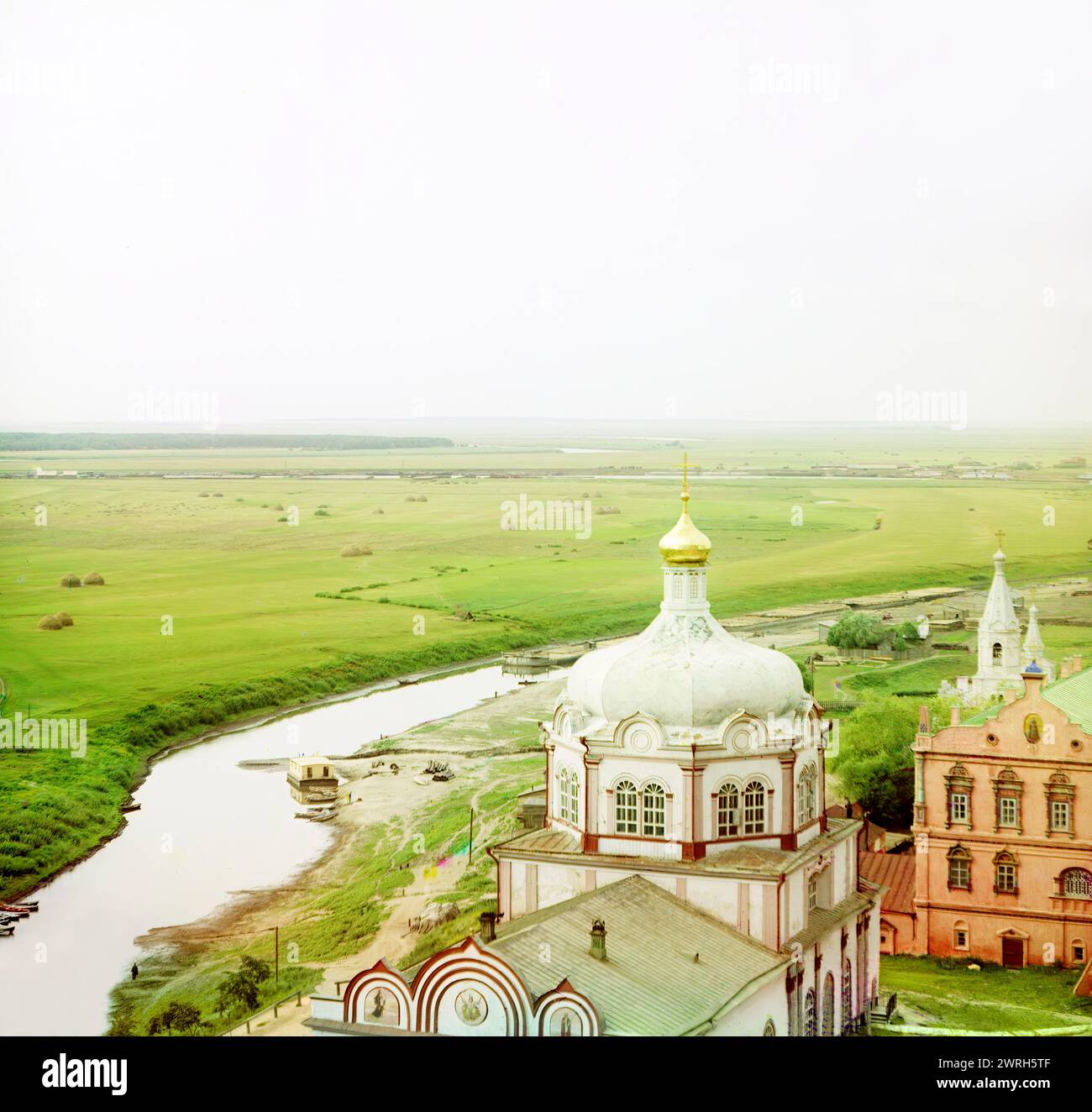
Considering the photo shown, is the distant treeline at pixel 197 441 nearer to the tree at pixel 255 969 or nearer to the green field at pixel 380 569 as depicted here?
the green field at pixel 380 569

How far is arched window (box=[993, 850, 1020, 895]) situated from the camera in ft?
50.2

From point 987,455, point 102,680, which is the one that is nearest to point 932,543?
point 987,455

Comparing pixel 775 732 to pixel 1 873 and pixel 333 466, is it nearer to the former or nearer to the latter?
pixel 1 873

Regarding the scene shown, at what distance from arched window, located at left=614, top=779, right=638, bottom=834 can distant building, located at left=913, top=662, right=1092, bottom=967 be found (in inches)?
159

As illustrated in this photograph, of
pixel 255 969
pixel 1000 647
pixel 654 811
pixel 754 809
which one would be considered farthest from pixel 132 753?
pixel 1000 647

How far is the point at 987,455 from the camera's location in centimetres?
1909

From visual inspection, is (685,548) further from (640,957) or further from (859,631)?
(859,631)

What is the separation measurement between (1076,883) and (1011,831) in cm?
70

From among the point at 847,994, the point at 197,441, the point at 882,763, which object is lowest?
the point at 847,994

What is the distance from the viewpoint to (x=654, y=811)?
12.3 metres

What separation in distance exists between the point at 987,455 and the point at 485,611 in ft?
19.6

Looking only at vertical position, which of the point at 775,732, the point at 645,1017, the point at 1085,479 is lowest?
the point at 645,1017

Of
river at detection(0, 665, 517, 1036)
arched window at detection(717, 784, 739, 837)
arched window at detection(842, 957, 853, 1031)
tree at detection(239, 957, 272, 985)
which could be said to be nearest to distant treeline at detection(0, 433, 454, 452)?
river at detection(0, 665, 517, 1036)

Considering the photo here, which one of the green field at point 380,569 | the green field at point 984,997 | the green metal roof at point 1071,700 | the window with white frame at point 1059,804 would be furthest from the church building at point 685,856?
the green field at point 380,569
